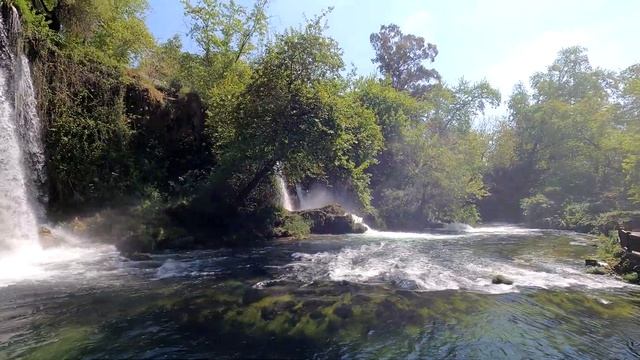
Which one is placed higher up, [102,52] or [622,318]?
[102,52]

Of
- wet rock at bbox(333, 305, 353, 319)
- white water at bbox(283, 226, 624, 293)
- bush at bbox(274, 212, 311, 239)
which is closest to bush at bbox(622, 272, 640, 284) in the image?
white water at bbox(283, 226, 624, 293)

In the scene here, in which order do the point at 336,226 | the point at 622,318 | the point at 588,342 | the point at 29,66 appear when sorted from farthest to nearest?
the point at 336,226, the point at 29,66, the point at 622,318, the point at 588,342

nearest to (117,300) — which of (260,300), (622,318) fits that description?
(260,300)

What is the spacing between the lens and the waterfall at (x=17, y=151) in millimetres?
15656

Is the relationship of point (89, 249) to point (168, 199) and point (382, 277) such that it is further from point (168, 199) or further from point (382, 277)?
point (382, 277)

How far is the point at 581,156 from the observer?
47.1 meters

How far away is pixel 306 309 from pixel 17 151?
14.1 meters

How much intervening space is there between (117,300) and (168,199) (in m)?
12.6

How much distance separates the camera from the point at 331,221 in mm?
27844

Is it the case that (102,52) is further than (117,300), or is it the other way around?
(102,52)

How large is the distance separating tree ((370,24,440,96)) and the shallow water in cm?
5138

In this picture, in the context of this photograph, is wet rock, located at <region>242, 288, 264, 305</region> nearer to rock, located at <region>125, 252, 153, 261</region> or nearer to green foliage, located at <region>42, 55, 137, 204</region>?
rock, located at <region>125, 252, 153, 261</region>

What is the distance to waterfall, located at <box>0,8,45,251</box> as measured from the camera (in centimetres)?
1566

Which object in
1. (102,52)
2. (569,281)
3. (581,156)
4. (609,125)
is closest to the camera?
(569,281)
